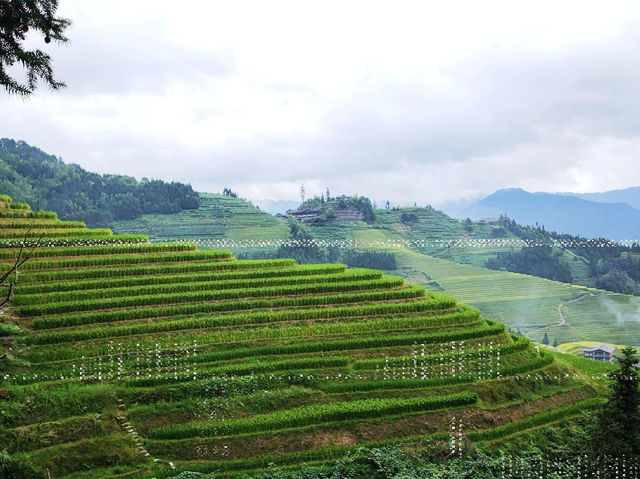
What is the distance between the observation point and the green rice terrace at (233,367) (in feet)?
71.1

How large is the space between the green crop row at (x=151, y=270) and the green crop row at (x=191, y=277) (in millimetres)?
61

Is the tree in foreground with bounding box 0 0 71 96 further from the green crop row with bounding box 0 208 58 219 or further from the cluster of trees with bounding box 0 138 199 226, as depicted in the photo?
the cluster of trees with bounding box 0 138 199 226

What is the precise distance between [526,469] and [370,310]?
34.1 feet

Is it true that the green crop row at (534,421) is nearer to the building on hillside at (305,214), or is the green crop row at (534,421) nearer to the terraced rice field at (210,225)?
the terraced rice field at (210,225)

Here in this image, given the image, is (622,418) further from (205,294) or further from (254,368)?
(205,294)

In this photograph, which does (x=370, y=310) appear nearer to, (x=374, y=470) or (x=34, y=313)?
(x=374, y=470)

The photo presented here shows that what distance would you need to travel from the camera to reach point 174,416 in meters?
22.9

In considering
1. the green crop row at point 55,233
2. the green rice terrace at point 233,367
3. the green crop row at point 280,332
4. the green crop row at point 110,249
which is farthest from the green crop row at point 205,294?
the green crop row at point 55,233

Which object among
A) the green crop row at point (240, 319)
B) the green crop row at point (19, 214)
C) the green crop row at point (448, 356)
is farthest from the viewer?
the green crop row at point (19, 214)

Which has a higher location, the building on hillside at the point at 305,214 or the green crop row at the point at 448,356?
the building on hillside at the point at 305,214

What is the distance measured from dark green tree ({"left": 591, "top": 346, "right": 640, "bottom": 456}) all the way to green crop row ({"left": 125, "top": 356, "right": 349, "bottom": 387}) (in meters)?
10.1

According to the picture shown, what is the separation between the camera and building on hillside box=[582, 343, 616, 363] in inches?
2071

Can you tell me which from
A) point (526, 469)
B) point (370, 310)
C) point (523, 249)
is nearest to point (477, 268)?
point (523, 249)

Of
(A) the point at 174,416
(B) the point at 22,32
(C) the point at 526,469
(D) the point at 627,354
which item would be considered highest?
(B) the point at 22,32
